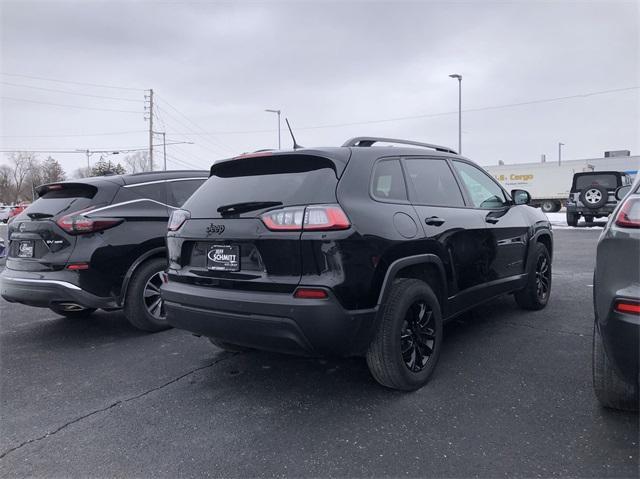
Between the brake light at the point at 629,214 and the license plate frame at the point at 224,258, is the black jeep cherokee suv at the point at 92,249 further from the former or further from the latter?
the brake light at the point at 629,214

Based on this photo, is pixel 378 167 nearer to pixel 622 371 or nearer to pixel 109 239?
pixel 622 371

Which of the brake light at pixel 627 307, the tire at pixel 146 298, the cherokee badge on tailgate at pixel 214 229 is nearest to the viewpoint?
the brake light at pixel 627 307

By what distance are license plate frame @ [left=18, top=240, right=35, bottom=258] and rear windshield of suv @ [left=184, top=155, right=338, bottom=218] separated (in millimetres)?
2035

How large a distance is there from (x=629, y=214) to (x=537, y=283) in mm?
3002

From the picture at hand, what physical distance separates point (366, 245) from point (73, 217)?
2985 millimetres

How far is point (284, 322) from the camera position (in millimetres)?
2643

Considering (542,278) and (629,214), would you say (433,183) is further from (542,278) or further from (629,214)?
(542,278)

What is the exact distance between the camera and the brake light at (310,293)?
2.62 metres

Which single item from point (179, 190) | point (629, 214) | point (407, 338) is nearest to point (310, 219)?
point (407, 338)

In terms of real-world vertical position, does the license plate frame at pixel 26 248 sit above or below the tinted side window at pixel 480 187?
below

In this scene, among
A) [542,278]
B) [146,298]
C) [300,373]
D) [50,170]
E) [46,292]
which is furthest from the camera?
[50,170]

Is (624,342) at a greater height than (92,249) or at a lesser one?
lesser

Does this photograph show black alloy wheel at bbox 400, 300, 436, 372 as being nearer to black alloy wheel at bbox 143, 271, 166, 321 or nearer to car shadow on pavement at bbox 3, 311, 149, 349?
black alloy wheel at bbox 143, 271, 166, 321

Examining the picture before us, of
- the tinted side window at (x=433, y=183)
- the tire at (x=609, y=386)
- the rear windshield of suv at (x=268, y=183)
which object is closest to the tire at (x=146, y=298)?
the rear windshield of suv at (x=268, y=183)
